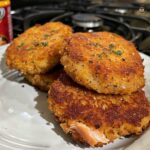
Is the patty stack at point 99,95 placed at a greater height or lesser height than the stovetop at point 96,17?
greater

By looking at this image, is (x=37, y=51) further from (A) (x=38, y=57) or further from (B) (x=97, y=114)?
(B) (x=97, y=114)

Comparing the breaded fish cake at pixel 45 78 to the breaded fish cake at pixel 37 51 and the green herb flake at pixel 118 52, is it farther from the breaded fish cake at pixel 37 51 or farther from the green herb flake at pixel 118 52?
the green herb flake at pixel 118 52

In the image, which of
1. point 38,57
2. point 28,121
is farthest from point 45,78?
point 28,121

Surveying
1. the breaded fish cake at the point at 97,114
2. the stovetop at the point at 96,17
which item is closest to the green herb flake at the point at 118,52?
the breaded fish cake at the point at 97,114

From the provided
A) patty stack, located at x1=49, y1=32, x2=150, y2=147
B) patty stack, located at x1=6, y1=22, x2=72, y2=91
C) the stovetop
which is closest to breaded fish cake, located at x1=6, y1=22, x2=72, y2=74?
patty stack, located at x1=6, y1=22, x2=72, y2=91

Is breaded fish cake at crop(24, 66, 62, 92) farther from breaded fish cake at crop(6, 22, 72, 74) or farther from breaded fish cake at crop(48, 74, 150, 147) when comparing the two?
breaded fish cake at crop(48, 74, 150, 147)

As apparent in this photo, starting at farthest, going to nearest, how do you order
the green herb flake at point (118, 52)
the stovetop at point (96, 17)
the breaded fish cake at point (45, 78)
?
1. the stovetop at point (96, 17)
2. the breaded fish cake at point (45, 78)
3. the green herb flake at point (118, 52)

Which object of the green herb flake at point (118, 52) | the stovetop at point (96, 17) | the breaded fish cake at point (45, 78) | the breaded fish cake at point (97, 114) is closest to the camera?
the breaded fish cake at point (97, 114)
